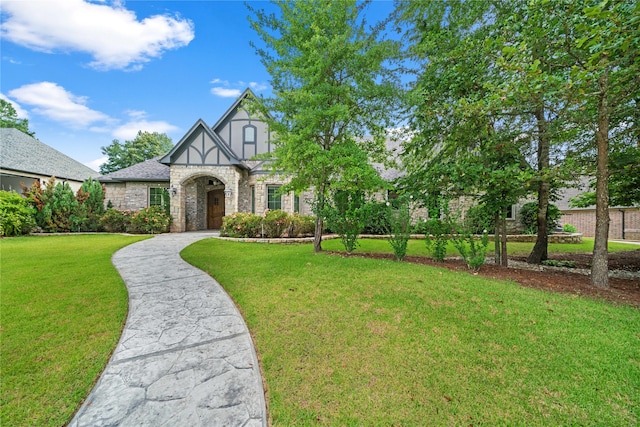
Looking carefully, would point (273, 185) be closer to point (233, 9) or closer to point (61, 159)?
point (233, 9)

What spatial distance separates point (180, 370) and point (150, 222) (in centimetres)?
1294

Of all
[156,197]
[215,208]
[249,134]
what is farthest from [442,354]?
[156,197]

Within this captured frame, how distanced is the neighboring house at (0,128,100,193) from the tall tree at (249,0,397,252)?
54.1 ft

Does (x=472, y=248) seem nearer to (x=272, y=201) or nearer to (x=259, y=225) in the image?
(x=259, y=225)

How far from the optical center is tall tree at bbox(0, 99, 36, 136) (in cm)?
2425

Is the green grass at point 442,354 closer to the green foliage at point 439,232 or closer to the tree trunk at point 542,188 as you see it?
the green foliage at point 439,232

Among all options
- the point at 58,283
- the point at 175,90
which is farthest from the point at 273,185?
the point at 58,283

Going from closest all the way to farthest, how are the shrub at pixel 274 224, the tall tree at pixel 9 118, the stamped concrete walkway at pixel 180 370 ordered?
the stamped concrete walkway at pixel 180 370, the shrub at pixel 274 224, the tall tree at pixel 9 118

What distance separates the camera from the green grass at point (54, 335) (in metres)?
2.07

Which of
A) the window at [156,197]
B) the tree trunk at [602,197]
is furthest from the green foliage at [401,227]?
the window at [156,197]

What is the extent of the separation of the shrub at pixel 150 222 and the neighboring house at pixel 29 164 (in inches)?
253

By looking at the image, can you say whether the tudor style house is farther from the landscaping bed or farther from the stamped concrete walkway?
the landscaping bed

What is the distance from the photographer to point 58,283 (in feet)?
15.5

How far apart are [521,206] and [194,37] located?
17632mm
